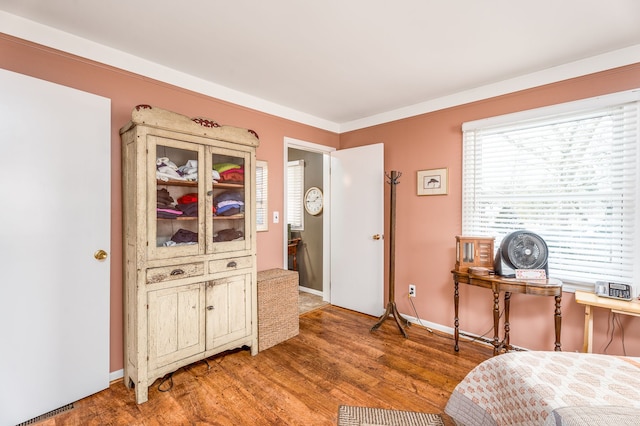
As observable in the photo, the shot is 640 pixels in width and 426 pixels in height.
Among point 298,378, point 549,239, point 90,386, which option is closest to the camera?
point 90,386

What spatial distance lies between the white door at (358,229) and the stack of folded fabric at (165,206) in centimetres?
221

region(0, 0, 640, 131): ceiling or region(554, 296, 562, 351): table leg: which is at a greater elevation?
region(0, 0, 640, 131): ceiling

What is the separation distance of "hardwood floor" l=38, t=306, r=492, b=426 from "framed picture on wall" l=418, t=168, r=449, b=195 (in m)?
1.57

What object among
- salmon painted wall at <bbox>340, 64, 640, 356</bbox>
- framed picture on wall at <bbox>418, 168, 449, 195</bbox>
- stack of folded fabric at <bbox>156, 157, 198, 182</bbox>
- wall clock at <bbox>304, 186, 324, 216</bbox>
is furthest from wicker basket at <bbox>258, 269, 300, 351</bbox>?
framed picture on wall at <bbox>418, 168, 449, 195</bbox>

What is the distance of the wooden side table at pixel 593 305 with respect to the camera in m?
2.00

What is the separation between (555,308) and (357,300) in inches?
81.4

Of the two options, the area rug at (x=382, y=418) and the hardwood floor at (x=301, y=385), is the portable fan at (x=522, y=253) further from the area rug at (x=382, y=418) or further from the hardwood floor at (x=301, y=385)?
the area rug at (x=382, y=418)

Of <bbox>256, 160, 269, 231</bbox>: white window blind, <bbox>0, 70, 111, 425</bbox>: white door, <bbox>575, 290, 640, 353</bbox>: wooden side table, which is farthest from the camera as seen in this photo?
<bbox>256, 160, 269, 231</bbox>: white window blind

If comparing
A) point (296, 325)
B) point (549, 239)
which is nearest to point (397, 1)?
point (549, 239)

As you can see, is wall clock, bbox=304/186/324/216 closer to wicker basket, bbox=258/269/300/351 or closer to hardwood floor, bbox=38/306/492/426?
wicker basket, bbox=258/269/300/351

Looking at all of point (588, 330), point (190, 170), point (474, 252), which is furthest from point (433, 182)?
point (190, 170)

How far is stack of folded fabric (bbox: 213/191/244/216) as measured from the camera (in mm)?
2502

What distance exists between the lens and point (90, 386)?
2045 millimetres

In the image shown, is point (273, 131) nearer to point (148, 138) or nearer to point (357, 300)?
point (148, 138)
